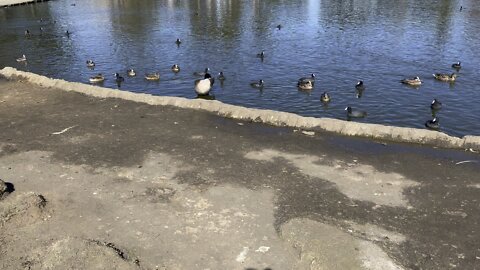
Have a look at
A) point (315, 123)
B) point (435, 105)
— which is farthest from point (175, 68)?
point (435, 105)

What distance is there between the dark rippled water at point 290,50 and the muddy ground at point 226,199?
280 inches

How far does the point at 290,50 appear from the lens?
33375 millimetres

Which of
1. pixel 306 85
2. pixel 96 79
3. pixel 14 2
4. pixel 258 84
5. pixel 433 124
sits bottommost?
pixel 433 124

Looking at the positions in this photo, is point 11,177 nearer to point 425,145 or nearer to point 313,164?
point 313,164

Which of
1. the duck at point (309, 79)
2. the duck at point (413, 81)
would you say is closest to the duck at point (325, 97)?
the duck at point (309, 79)

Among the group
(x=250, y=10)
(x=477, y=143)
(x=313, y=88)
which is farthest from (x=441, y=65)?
(x=250, y=10)

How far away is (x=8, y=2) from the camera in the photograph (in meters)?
68.8

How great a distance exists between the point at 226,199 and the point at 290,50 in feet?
75.8

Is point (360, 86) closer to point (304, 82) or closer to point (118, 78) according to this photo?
point (304, 82)

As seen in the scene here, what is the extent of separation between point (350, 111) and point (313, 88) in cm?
411

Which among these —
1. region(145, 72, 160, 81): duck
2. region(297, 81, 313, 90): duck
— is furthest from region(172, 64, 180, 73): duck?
region(297, 81, 313, 90): duck

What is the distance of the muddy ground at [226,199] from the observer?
9.74 meters

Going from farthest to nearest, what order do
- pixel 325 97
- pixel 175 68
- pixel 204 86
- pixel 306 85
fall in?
pixel 175 68 < pixel 306 85 < pixel 204 86 < pixel 325 97

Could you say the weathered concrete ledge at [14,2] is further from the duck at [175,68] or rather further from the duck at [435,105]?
the duck at [435,105]
